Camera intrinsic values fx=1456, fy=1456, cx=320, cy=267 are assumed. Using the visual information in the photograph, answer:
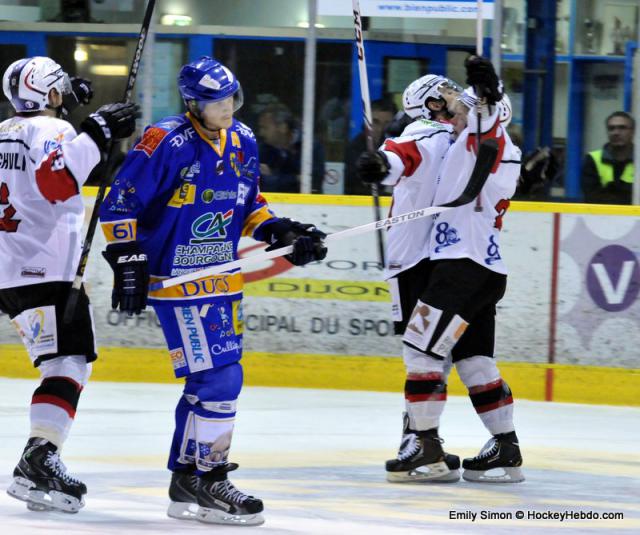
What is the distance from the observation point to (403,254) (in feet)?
18.8

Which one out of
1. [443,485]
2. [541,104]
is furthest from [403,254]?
[541,104]

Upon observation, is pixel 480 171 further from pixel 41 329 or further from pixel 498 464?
pixel 41 329

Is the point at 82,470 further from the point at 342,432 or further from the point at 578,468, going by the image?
the point at 578,468

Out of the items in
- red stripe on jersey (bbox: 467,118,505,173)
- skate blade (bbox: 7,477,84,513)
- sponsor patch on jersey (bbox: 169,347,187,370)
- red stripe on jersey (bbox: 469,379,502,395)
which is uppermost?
red stripe on jersey (bbox: 467,118,505,173)

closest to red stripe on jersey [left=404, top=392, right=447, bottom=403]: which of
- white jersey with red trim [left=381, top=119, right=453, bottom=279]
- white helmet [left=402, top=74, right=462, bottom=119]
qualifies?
white jersey with red trim [left=381, top=119, right=453, bottom=279]

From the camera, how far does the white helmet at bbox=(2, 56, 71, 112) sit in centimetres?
490

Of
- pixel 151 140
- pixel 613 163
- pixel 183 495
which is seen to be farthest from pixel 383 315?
pixel 151 140

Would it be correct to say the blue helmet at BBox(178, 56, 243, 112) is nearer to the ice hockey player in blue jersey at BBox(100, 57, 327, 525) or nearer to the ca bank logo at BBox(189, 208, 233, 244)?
the ice hockey player in blue jersey at BBox(100, 57, 327, 525)

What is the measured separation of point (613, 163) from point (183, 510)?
4188 millimetres

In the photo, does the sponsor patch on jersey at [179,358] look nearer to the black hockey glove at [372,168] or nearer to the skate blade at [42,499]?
the skate blade at [42,499]

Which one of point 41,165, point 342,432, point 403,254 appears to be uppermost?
point 41,165

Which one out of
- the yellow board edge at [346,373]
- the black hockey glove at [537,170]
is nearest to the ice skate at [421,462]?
the black hockey glove at [537,170]

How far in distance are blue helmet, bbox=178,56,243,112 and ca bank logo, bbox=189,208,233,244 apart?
35cm

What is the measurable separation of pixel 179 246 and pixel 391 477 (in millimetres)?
1403
